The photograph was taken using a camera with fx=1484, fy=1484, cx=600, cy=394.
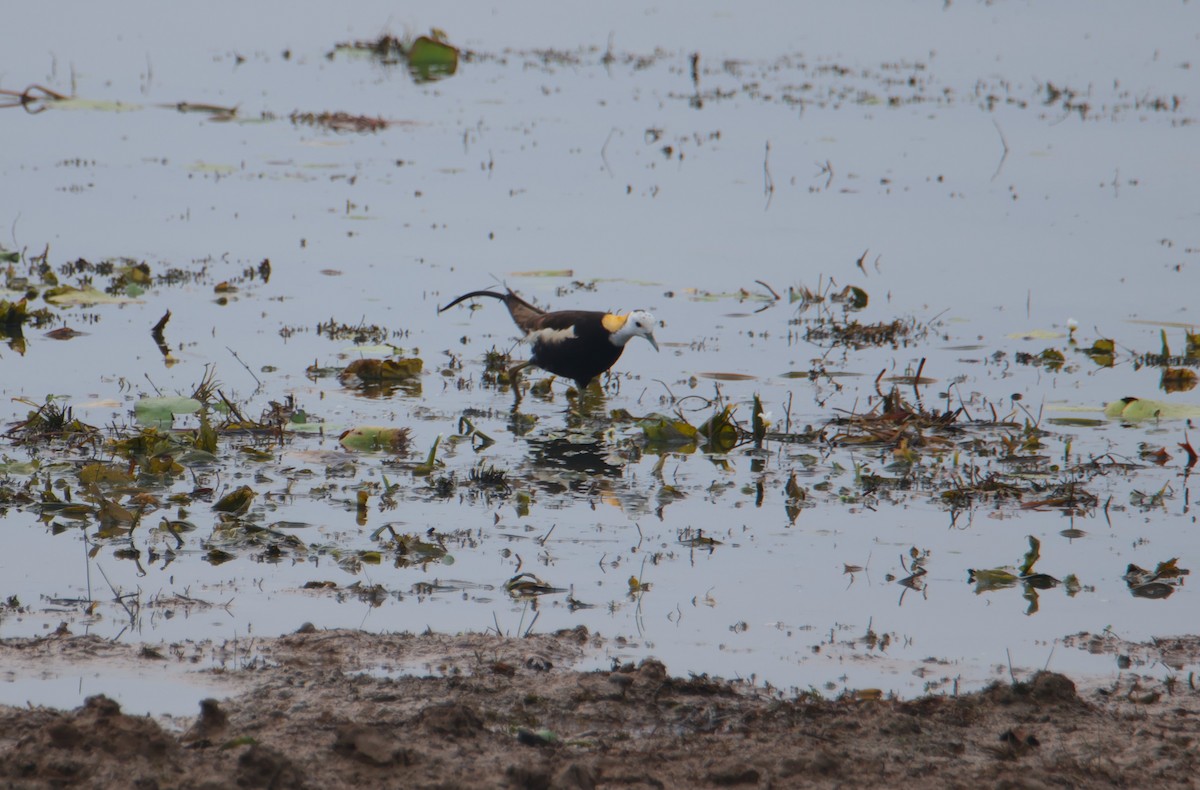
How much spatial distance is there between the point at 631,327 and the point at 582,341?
0.32 meters

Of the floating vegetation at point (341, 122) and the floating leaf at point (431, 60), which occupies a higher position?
the floating leaf at point (431, 60)

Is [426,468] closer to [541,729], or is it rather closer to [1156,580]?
[541,729]

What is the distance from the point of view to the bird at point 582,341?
8781 mm

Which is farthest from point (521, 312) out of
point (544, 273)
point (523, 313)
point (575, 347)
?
point (544, 273)

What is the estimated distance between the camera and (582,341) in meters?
8.77

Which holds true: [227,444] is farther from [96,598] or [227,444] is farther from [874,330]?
[874,330]

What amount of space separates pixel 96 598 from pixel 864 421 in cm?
435

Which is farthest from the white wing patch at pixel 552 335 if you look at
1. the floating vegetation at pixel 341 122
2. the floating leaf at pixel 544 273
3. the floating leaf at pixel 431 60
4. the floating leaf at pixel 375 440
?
the floating leaf at pixel 431 60

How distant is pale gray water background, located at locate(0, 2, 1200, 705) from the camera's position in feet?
18.9

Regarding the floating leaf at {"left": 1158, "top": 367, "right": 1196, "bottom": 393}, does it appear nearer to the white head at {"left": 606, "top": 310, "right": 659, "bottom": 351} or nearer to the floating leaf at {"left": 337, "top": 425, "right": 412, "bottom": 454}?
the white head at {"left": 606, "top": 310, "right": 659, "bottom": 351}

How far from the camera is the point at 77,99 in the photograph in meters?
19.2

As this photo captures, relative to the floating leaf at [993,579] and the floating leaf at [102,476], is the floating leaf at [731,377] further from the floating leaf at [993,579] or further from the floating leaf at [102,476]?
the floating leaf at [102,476]

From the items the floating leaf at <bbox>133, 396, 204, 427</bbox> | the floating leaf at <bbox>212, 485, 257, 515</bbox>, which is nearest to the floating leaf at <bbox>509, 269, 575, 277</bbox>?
the floating leaf at <bbox>133, 396, 204, 427</bbox>

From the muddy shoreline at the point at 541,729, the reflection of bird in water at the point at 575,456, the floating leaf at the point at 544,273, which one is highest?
the floating leaf at the point at 544,273
